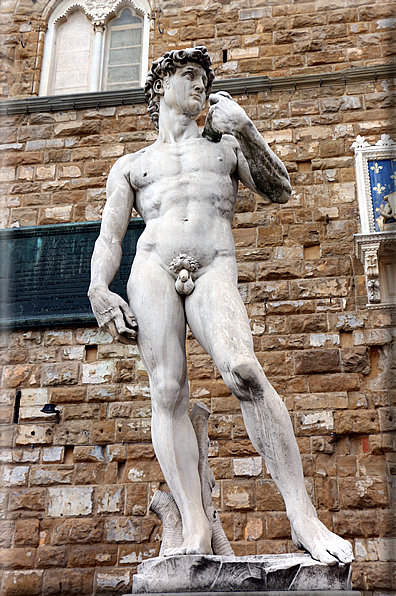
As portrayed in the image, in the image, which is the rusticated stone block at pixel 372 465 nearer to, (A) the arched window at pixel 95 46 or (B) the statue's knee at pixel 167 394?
(B) the statue's knee at pixel 167 394

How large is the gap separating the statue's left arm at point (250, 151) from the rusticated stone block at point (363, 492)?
9.12 feet

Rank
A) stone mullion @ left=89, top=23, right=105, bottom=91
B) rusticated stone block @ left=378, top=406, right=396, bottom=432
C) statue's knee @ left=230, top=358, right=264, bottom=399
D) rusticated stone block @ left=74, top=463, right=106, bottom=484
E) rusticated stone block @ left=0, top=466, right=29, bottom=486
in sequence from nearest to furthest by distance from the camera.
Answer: statue's knee @ left=230, top=358, right=264, bottom=399
rusticated stone block @ left=378, top=406, right=396, bottom=432
rusticated stone block @ left=74, top=463, right=106, bottom=484
rusticated stone block @ left=0, top=466, right=29, bottom=486
stone mullion @ left=89, top=23, right=105, bottom=91

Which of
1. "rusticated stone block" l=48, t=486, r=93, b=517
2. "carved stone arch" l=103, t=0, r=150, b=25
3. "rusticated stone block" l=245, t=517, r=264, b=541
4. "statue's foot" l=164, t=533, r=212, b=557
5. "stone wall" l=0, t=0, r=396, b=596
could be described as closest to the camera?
"statue's foot" l=164, t=533, r=212, b=557

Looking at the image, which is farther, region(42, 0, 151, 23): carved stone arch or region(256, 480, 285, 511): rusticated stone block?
region(42, 0, 151, 23): carved stone arch

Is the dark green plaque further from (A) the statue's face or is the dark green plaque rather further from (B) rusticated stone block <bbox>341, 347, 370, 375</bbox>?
(A) the statue's face

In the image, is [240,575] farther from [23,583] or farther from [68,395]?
[68,395]

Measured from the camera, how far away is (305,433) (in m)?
5.75

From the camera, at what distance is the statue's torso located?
11.1 ft

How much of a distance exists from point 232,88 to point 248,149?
13.0ft

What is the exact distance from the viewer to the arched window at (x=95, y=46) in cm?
789

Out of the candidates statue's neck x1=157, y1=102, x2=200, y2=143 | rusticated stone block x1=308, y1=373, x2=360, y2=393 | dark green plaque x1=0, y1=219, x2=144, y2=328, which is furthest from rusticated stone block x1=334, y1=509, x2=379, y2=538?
statue's neck x1=157, y1=102, x2=200, y2=143

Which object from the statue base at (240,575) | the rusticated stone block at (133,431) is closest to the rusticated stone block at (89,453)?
the rusticated stone block at (133,431)

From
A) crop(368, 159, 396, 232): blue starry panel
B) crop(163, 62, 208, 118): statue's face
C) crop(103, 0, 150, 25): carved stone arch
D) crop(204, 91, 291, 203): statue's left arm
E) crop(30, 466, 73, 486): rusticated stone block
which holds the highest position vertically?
crop(103, 0, 150, 25): carved stone arch

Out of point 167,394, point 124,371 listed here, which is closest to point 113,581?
point 124,371
